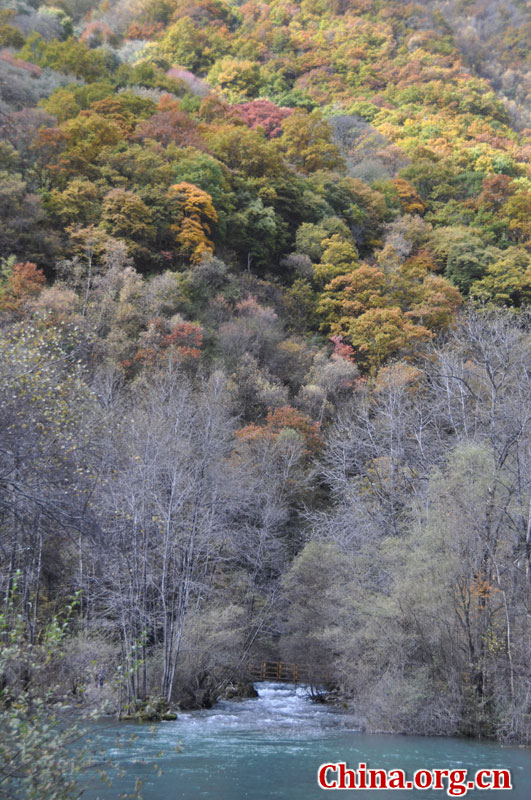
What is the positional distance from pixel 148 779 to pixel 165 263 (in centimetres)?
2709

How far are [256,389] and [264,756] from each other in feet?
62.3

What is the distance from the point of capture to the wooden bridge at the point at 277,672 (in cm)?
2387

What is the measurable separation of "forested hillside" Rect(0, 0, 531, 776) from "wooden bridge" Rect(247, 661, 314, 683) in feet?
2.68

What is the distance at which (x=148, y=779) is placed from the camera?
10852 millimetres

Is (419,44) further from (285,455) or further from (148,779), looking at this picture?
(148,779)

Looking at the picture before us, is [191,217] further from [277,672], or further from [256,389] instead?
[277,672]

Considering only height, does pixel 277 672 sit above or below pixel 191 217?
below

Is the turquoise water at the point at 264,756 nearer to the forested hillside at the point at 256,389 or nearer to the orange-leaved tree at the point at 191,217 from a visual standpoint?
the forested hillside at the point at 256,389

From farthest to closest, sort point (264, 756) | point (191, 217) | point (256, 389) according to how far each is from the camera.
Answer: point (191, 217), point (256, 389), point (264, 756)

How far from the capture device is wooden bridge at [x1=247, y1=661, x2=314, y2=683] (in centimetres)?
2387

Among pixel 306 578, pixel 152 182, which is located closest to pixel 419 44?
pixel 152 182

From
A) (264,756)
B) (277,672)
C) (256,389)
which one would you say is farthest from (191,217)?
(264,756)

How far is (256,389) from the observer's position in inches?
1195

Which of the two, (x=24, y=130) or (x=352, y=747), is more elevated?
(x=24, y=130)
